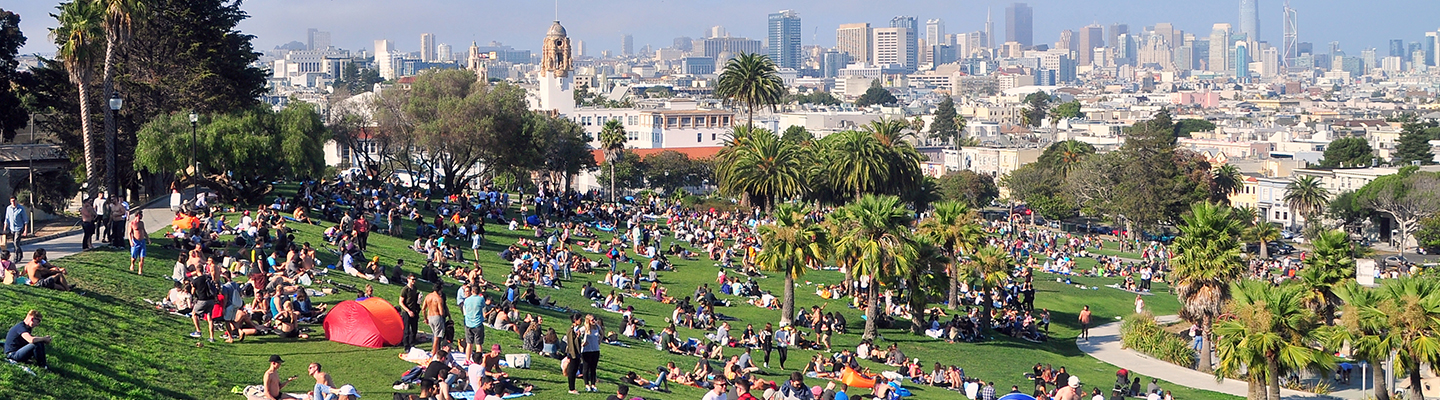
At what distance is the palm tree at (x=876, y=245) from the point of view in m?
33.2

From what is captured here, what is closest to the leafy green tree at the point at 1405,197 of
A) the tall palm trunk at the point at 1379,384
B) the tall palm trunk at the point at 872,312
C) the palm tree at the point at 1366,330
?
the tall palm trunk at the point at 872,312

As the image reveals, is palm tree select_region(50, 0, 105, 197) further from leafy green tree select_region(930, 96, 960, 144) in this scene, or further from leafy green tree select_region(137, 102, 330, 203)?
leafy green tree select_region(930, 96, 960, 144)

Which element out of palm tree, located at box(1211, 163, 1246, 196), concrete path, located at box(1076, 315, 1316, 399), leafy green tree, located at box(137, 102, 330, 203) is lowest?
concrete path, located at box(1076, 315, 1316, 399)

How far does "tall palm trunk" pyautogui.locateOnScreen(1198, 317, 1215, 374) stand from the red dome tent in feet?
67.6

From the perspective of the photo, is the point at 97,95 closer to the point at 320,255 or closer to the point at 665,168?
the point at 320,255

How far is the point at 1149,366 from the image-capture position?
1336 inches

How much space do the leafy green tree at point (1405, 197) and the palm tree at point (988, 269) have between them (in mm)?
55423

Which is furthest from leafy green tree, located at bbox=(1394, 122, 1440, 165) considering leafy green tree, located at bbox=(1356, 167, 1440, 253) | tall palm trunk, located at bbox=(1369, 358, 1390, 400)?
tall palm trunk, located at bbox=(1369, 358, 1390, 400)

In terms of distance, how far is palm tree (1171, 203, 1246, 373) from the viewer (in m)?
33.1

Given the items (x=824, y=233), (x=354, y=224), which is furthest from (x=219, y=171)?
(x=824, y=233)

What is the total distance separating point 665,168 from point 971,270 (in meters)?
67.6

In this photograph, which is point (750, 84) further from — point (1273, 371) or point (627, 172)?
point (1273, 371)

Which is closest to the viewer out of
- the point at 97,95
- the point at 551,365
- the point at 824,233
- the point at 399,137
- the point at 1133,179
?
the point at 551,365

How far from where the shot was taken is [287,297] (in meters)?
21.0
